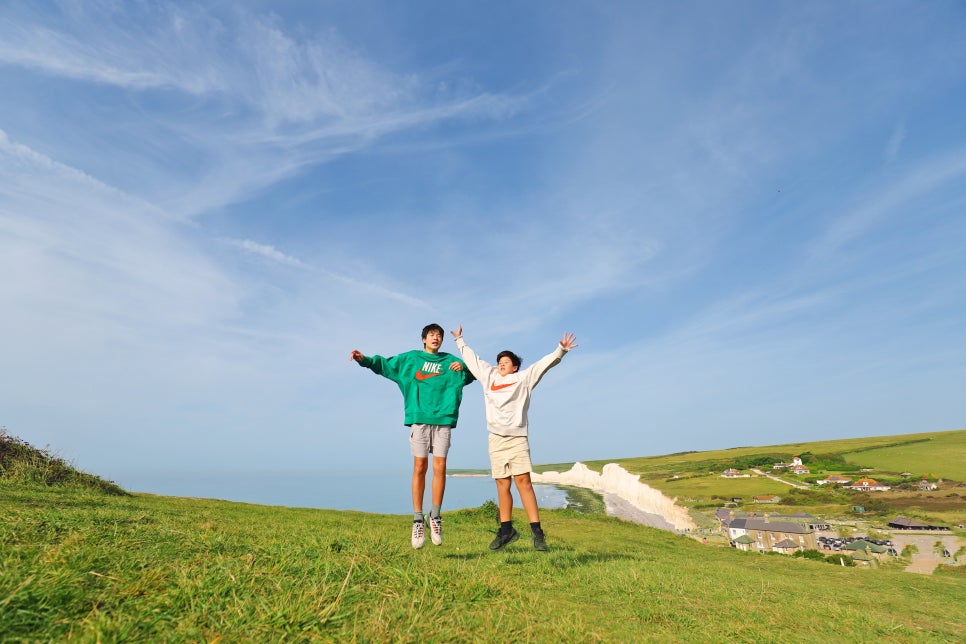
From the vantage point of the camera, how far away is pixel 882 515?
6178 cm

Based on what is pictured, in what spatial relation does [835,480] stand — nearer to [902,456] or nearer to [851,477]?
[851,477]

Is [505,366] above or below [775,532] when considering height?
above

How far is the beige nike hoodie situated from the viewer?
22.2 feet

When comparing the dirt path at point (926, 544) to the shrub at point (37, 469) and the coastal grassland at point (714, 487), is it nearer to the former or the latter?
the coastal grassland at point (714, 487)

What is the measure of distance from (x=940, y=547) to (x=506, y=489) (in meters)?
60.2

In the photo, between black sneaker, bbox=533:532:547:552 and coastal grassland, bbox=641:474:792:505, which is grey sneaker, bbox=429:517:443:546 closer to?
black sneaker, bbox=533:532:547:552

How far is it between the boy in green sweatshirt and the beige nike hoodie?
0.44m

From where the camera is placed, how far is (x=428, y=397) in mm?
6941

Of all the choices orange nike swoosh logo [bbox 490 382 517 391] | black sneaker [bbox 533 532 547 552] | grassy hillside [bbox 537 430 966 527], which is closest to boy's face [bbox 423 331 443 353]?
orange nike swoosh logo [bbox 490 382 517 391]

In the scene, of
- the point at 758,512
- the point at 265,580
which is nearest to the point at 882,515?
the point at 758,512

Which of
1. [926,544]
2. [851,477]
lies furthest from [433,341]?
[851,477]

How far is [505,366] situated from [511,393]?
1.66ft

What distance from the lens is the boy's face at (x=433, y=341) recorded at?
7359 millimetres

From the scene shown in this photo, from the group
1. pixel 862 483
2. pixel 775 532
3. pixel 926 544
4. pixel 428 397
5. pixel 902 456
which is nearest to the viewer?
pixel 428 397
